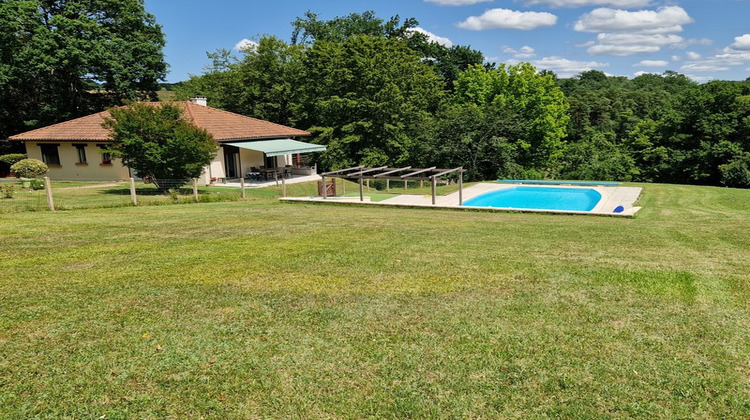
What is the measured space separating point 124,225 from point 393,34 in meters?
43.6

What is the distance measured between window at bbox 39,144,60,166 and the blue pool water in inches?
909

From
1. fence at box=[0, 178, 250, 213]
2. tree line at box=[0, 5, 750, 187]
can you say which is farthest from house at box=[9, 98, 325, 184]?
tree line at box=[0, 5, 750, 187]

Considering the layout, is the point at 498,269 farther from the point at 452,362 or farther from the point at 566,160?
the point at 566,160

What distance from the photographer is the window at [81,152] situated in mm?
26406

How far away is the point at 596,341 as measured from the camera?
475 centimetres

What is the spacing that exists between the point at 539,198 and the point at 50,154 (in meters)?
27.3

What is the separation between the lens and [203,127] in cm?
2662

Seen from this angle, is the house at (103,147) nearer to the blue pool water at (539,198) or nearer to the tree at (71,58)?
the tree at (71,58)

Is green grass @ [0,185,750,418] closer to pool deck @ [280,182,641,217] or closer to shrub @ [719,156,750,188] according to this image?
pool deck @ [280,182,641,217]

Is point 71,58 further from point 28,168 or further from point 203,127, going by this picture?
point 203,127

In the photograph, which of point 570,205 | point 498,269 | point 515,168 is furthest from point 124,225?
point 515,168

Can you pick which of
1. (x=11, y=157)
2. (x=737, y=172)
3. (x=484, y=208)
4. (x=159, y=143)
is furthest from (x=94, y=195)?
(x=737, y=172)

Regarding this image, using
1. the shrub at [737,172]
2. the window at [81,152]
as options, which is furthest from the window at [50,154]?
the shrub at [737,172]

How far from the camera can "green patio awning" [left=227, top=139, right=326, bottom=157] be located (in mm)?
25953
